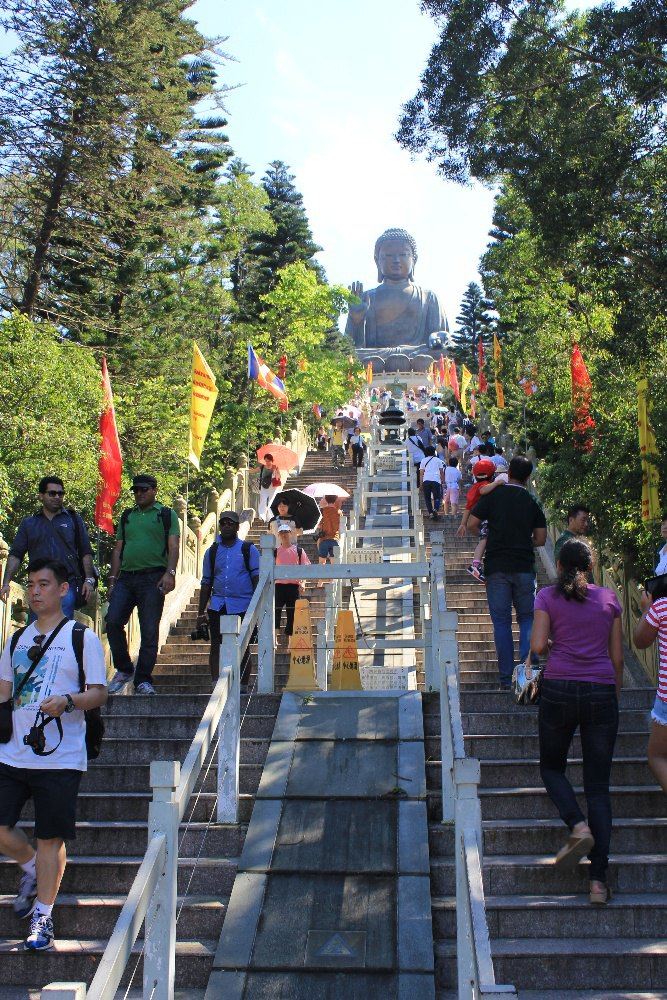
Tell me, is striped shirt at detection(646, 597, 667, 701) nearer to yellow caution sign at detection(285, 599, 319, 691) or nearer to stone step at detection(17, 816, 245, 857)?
stone step at detection(17, 816, 245, 857)

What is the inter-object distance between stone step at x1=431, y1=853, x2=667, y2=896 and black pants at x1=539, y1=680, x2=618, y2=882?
14cm

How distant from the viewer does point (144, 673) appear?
1004 cm

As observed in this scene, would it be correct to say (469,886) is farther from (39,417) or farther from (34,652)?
(39,417)

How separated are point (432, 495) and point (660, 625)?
53.5 feet

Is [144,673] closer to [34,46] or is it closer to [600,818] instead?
[600,818]

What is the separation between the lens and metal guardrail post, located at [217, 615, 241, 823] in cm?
717

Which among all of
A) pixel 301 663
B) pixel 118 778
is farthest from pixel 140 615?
pixel 118 778

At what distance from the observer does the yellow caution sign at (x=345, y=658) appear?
35.3 ft

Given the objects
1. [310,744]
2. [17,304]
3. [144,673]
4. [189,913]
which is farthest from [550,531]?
[189,913]

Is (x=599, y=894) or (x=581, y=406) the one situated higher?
(x=581, y=406)

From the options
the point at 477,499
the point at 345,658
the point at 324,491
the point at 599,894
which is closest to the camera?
the point at 599,894

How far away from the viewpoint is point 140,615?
10188 mm

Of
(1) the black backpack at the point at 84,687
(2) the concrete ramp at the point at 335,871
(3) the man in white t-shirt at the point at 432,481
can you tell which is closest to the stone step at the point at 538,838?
(2) the concrete ramp at the point at 335,871

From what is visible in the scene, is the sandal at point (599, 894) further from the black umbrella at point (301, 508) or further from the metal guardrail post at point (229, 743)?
the black umbrella at point (301, 508)
